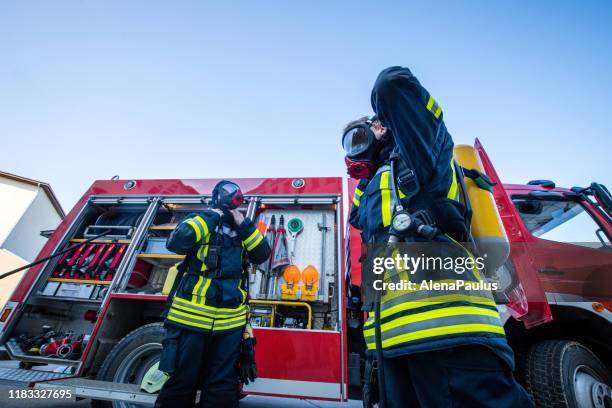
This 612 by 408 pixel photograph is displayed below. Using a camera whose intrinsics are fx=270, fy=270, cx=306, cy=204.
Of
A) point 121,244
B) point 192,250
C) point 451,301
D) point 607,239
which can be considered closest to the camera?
point 451,301

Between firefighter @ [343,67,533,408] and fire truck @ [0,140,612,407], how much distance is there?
894mm

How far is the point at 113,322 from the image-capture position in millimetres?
3115

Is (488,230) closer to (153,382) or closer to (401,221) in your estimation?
(401,221)

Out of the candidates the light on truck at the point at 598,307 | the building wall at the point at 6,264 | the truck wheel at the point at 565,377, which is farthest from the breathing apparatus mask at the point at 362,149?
the building wall at the point at 6,264

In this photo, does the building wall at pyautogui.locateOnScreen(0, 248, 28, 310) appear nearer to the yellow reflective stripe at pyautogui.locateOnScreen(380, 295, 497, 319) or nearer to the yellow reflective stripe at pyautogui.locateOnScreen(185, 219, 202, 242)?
the yellow reflective stripe at pyautogui.locateOnScreen(185, 219, 202, 242)

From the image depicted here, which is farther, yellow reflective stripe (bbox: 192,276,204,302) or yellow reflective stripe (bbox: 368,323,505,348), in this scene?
yellow reflective stripe (bbox: 192,276,204,302)

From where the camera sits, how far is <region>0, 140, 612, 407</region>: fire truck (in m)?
2.42

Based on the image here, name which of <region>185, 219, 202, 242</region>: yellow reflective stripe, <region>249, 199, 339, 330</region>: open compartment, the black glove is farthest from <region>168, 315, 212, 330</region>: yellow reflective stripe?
<region>249, 199, 339, 330</region>: open compartment

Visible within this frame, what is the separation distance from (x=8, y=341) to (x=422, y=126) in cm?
493

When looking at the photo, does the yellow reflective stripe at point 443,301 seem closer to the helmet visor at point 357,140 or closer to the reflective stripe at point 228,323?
the helmet visor at point 357,140

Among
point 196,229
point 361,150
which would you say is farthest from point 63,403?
point 361,150

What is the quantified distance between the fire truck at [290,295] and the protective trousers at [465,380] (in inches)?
38.2

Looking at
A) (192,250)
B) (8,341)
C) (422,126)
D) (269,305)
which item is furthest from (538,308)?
(8,341)

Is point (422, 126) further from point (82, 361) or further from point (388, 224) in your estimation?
point (82, 361)
